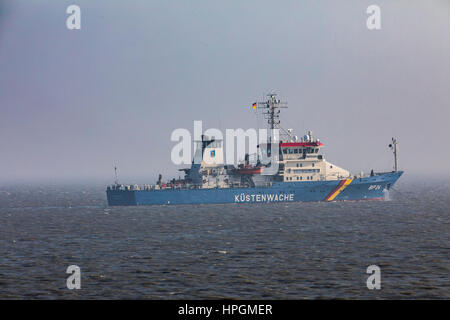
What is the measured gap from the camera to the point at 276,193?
69125 millimetres

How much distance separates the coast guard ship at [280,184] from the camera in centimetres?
6838

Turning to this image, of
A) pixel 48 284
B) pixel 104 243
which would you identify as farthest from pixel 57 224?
pixel 48 284

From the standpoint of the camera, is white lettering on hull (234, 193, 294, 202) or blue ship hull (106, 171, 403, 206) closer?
blue ship hull (106, 171, 403, 206)

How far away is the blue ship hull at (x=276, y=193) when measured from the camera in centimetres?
6869

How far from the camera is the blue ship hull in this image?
6869cm

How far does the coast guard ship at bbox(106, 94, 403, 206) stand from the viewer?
6838 centimetres

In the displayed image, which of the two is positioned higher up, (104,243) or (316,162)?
(316,162)

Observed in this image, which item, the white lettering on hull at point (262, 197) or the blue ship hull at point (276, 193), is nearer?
the blue ship hull at point (276, 193)

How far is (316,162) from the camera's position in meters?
68.4

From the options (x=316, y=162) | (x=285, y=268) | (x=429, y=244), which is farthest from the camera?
(x=316, y=162)

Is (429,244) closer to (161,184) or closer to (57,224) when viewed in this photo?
(57,224)

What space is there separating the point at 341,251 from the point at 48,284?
58.8 ft

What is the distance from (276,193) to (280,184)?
1484 millimetres
